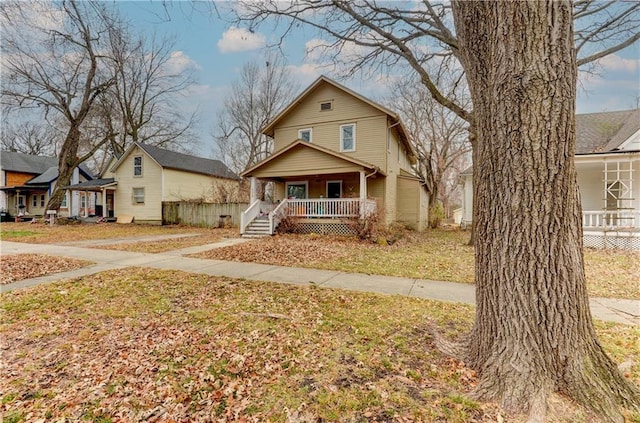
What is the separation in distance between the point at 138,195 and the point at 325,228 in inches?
656

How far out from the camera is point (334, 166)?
43.8 feet

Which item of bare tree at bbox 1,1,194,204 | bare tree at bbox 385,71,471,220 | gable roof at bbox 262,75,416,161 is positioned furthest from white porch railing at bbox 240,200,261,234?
bare tree at bbox 385,71,471,220

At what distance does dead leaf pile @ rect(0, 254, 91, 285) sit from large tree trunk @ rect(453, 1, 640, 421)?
27.1 ft

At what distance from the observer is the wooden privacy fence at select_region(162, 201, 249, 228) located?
19234mm

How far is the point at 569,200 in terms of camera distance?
2295mm

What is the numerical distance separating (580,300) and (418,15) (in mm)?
10854

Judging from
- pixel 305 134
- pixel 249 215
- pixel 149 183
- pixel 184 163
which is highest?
pixel 305 134

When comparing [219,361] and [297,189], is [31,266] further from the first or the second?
[297,189]

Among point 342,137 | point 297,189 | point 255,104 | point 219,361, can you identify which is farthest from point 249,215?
point 255,104

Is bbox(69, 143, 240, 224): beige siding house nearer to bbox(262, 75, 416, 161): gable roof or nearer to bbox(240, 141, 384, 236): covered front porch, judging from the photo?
bbox(262, 75, 416, 161): gable roof

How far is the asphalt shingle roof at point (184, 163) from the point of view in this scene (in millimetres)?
21688

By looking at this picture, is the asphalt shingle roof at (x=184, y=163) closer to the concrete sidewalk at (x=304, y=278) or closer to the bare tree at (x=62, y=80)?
the bare tree at (x=62, y=80)

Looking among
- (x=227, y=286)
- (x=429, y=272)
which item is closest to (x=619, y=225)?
(x=429, y=272)

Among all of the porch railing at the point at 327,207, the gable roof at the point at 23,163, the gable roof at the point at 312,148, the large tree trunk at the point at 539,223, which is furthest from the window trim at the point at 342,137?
the gable roof at the point at 23,163
